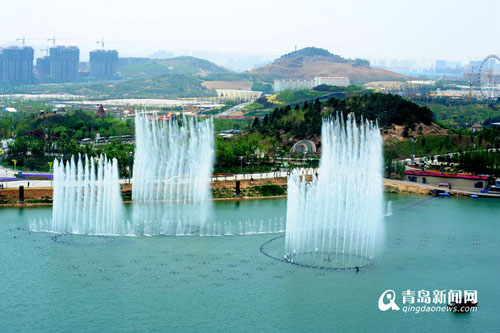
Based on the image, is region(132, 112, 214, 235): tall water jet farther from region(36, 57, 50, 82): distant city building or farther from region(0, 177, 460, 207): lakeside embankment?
region(36, 57, 50, 82): distant city building

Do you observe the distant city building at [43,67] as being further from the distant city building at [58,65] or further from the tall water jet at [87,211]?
the tall water jet at [87,211]

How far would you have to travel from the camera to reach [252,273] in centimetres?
2800

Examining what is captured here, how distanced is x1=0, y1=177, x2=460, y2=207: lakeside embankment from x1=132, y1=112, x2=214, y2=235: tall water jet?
1.04m

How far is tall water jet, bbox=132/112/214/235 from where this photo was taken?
3591 cm

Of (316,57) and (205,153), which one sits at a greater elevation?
(316,57)

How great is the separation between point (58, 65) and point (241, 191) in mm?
132816

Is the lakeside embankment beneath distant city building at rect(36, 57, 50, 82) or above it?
beneath

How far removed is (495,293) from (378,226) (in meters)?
7.96

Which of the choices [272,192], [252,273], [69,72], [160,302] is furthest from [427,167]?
[69,72]

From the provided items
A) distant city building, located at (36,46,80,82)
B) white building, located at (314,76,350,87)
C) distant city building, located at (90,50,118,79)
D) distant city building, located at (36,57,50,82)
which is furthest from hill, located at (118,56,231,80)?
white building, located at (314,76,350,87)

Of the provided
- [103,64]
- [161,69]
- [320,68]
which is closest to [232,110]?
[320,68]

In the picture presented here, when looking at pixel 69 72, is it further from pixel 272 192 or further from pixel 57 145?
pixel 272 192

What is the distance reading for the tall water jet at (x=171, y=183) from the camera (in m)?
35.9

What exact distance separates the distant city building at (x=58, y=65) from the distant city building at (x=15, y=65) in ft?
19.7
